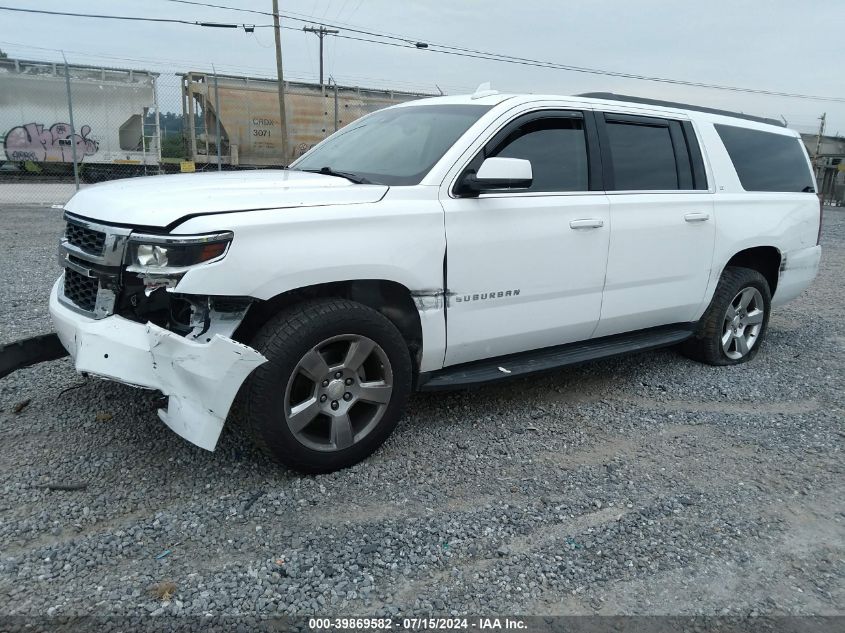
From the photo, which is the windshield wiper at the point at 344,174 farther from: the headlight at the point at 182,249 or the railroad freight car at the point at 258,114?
the railroad freight car at the point at 258,114

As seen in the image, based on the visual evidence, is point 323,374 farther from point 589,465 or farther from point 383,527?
point 589,465

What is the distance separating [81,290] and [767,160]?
5003mm

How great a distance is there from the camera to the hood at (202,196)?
2.75 metres

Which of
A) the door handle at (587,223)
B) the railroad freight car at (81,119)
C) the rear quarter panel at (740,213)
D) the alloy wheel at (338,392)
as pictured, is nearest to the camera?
the alloy wheel at (338,392)

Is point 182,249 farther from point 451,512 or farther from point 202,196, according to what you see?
point 451,512

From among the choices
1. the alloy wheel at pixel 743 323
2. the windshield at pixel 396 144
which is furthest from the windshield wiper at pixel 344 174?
the alloy wheel at pixel 743 323

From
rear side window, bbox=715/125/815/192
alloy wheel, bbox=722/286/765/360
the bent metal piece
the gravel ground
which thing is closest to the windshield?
the gravel ground

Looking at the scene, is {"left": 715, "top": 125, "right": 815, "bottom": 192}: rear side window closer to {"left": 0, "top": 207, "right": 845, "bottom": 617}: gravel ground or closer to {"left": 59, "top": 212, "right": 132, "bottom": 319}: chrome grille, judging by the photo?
{"left": 0, "top": 207, "right": 845, "bottom": 617}: gravel ground

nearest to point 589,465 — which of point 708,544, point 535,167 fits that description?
point 708,544

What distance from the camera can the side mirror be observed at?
3246 millimetres

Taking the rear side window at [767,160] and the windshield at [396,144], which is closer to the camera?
the windshield at [396,144]

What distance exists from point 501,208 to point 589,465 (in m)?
1.45

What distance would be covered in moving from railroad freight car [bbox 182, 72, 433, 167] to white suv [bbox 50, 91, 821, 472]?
1584 centimetres

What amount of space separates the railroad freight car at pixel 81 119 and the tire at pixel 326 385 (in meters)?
17.6
